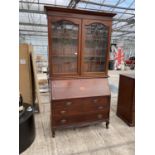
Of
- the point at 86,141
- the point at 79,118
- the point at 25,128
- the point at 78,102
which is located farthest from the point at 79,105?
the point at 25,128

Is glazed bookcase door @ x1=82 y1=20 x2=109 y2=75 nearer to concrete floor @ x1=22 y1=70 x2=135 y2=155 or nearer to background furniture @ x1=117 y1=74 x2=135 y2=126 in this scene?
background furniture @ x1=117 y1=74 x2=135 y2=126

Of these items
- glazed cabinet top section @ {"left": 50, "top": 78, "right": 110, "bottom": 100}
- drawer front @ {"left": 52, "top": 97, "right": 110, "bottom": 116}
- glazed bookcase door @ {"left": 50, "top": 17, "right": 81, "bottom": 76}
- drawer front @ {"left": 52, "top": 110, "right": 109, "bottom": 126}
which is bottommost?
drawer front @ {"left": 52, "top": 110, "right": 109, "bottom": 126}

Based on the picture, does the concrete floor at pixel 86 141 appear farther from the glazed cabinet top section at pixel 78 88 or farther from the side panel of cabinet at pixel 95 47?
the side panel of cabinet at pixel 95 47

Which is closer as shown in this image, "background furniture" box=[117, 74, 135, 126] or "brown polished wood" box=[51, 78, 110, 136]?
"brown polished wood" box=[51, 78, 110, 136]

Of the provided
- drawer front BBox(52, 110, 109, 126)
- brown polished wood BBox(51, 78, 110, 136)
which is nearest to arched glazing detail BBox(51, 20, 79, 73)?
brown polished wood BBox(51, 78, 110, 136)

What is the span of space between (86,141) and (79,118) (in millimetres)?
381

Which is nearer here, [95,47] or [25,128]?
[25,128]

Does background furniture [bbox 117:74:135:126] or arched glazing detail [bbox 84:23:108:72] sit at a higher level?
arched glazing detail [bbox 84:23:108:72]

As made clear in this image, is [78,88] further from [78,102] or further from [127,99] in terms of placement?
[127,99]

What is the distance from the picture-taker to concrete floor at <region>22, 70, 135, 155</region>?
2097 millimetres

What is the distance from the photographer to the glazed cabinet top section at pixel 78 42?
7.32 ft

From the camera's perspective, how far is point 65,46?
2445mm
